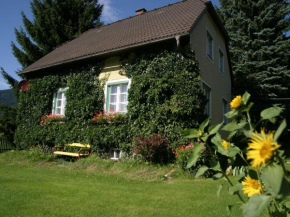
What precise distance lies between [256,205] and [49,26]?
22.0 m

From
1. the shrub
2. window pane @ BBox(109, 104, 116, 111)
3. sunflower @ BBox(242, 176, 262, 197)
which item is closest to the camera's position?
sunflower @ BBox(242, 176, 262, 197)

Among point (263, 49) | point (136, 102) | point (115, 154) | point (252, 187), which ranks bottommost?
point (115, 154)

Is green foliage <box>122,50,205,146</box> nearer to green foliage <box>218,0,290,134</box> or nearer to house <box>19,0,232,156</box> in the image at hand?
house <box>19,0,232,156</box>

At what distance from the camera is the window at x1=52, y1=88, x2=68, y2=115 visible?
11500 mm

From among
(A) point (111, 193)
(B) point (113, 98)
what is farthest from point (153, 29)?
(A) point (111, 193)

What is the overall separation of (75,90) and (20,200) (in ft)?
22.5

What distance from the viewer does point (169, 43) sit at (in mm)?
8406

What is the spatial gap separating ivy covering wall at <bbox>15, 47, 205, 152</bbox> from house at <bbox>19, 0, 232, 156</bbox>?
40 centimetres

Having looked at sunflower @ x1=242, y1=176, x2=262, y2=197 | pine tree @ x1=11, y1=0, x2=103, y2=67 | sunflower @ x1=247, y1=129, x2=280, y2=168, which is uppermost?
pine tree @ x1=11, y1=0, x2=103, y2=67

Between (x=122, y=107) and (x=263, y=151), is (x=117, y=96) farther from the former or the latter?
(x=263, y=151)

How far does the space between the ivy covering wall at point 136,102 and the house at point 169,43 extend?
402 mm

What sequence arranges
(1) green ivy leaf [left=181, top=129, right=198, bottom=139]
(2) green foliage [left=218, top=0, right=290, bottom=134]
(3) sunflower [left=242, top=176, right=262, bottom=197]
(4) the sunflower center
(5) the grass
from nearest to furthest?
(4) the sunflower center
(3) sunflower [left=242, top=176, right=262, bottom=197]
(1) green ivy leaf [left=181, top=129, right=198, bottom=139]
(5) the grass
(2) green foliage [left=218, top=0, right=290, bottom=134]

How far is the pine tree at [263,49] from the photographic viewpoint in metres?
16.0

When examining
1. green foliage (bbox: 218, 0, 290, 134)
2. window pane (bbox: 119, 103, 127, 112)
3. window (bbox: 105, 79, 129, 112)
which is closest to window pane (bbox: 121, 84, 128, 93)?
window (bbox: 105, 79, 129, 112)
